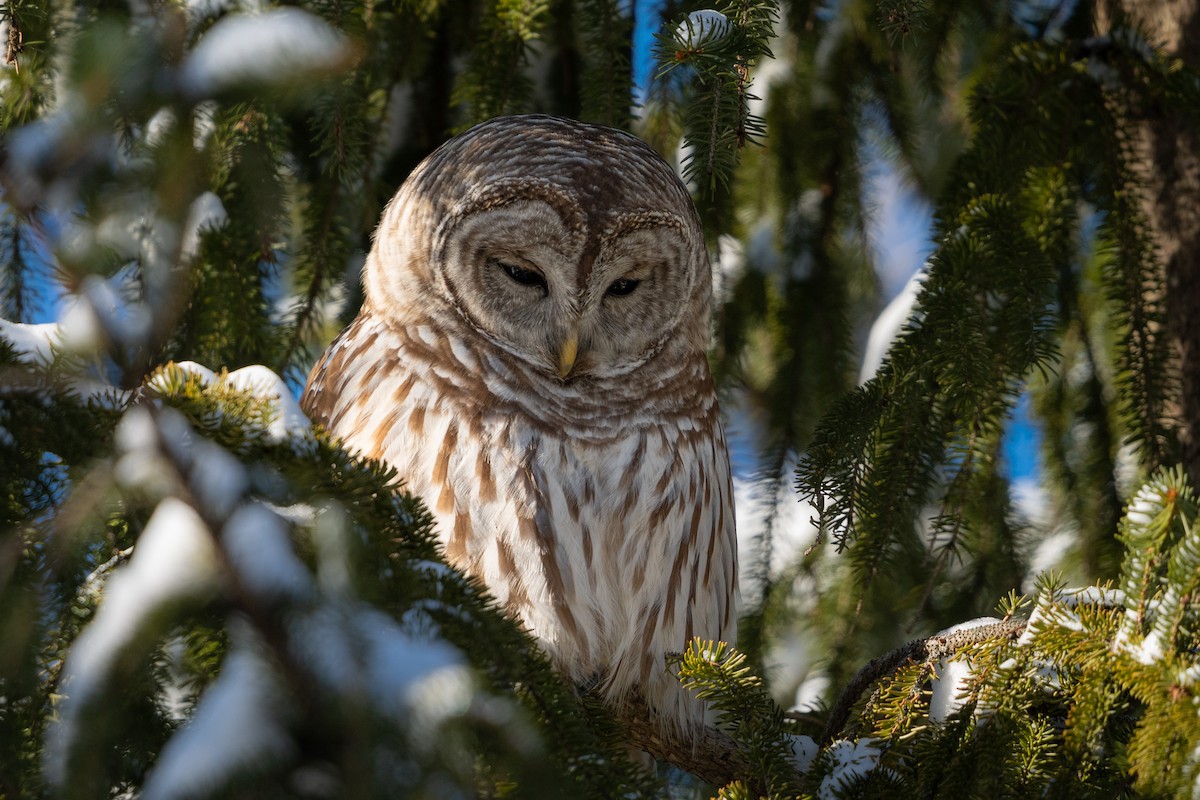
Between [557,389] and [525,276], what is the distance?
11.8 inches

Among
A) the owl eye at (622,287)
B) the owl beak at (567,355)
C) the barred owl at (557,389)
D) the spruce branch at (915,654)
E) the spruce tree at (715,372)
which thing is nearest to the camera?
the spruce tree at (715,372)

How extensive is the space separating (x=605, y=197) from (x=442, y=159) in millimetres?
453

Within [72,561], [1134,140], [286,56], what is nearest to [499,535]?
[72,561]

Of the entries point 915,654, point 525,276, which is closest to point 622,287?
point 525,276

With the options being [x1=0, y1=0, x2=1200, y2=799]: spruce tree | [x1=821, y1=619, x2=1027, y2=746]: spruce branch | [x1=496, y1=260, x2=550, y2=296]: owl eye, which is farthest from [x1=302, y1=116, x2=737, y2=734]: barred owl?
[x1=821, y1=619, x2=1027, y2=746]: spruce branch

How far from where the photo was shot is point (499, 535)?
245 centimetres

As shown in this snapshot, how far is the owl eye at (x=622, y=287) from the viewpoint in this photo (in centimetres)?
281

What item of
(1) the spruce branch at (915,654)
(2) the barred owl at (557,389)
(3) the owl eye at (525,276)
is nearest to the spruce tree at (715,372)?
(1) the spruce branch at (915,654)

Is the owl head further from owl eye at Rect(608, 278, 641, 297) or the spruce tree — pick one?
the spruce tree

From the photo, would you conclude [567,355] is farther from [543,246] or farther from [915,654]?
[915,654]

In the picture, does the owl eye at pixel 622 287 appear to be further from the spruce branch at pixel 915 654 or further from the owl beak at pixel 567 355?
the spruce branch at pixel 915 654

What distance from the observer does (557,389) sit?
2645 mm

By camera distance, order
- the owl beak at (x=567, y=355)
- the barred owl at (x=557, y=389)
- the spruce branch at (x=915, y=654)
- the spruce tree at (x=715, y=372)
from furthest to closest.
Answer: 1. the owl beak at (x=567, y=355)
2. the barred owl at (x=557, y=389)
3. the spruce branch at (x=915, y=654)
4. the spruce tree at (x=715, y=372)

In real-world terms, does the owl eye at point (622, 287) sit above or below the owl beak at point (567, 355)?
above
